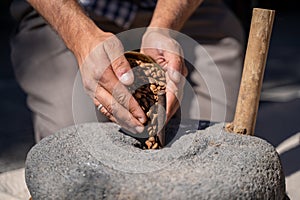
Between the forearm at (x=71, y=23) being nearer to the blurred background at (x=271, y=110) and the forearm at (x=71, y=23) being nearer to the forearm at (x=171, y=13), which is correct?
the forearm at (x=171, y=13)

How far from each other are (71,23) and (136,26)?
39cm

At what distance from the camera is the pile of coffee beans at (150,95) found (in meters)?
0.98

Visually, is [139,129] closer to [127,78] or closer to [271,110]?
[127,78]

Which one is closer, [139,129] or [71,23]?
[139,129]

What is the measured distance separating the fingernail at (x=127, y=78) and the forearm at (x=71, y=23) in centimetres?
16

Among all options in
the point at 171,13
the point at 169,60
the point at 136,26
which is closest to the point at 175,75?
the point at 169,60

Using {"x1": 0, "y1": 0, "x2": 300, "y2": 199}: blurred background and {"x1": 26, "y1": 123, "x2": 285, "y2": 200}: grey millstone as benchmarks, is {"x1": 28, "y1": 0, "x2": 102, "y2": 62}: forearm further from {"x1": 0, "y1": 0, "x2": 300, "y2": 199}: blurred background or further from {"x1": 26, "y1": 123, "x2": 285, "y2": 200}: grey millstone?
{"x1": 0, "y1": 0, "x2": 300, "y2": 199}: blurred background

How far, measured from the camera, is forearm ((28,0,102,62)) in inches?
44.9

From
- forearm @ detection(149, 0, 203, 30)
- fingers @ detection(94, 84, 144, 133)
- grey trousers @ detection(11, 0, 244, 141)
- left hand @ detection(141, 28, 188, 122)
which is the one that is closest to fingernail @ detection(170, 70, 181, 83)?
left hand @ detection(141, 28, 188, 122)

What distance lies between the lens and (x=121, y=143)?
969 mm

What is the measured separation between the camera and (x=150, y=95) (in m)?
0.99

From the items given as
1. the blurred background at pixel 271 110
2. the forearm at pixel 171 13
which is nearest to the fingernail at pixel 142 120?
the forearm at pixel 171 13

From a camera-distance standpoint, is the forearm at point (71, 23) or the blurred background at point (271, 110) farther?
the blurred background at point (271, 110)

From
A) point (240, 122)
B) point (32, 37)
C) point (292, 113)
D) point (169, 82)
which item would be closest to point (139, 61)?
point (169, 82)
